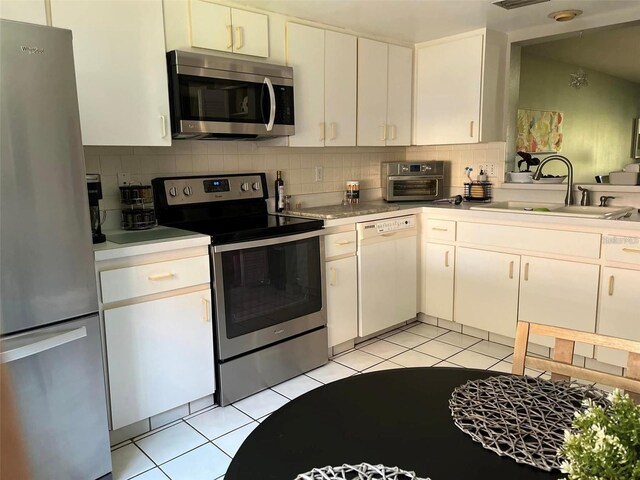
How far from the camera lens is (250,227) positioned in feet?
8.80

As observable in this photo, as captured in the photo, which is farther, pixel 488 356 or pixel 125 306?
pixel 488 356

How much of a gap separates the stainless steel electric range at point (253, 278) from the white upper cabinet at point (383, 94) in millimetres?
950

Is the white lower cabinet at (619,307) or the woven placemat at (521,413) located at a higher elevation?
the woven placemat at (521,413)

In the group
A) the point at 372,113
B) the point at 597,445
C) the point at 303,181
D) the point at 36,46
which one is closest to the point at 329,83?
the point at 372,113

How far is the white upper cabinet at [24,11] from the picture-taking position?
1.97 meters

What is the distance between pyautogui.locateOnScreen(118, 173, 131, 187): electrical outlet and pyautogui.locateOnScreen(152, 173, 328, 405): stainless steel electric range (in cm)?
14

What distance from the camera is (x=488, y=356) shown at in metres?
3.19

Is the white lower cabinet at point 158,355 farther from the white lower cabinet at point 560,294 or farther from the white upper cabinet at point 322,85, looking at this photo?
the white lower cabinet at point 560,294

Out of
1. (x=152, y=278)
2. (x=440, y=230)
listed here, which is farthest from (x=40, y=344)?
(x=440, y=230)

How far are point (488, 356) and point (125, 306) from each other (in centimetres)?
225

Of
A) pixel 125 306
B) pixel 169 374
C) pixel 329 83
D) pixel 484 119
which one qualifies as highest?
pixel 329 83

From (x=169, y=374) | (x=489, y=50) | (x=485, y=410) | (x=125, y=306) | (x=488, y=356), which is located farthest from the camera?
(x=489, y=50)

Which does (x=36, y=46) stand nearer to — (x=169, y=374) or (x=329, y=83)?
(x=169, y=374)

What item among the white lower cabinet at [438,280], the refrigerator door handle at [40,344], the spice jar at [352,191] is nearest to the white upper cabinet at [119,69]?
the refrigerator door handle at [40,344]
